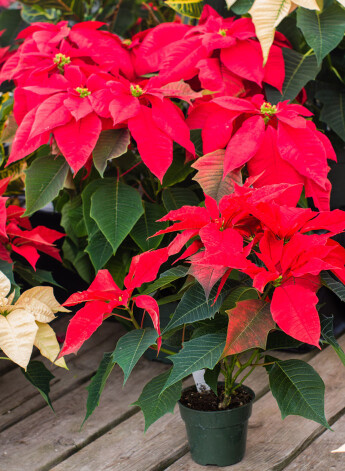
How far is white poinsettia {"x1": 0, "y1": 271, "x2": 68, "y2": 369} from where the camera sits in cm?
89

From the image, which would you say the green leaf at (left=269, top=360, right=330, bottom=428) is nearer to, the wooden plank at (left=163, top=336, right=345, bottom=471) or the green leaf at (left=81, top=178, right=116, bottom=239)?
the wooden plank at (left=163, top=336, right=345, bottom=471)

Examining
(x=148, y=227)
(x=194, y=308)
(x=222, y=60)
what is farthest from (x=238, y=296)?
(x=222, y=60)

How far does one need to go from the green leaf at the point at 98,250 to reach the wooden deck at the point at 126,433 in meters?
0.31

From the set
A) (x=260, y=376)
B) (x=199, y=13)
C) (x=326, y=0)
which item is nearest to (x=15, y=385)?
(x=260, y=376)

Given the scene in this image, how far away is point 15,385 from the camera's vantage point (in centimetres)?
136

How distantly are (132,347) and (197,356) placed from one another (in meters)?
0.09

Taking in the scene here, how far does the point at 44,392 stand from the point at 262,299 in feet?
1.29

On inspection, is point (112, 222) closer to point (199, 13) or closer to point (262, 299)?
point (262, 299)

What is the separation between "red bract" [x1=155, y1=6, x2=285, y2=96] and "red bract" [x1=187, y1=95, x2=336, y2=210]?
8 cm

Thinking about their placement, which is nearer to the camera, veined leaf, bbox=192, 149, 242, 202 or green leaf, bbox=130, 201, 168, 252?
veined leaf, bbox=192, 149, 242, 202

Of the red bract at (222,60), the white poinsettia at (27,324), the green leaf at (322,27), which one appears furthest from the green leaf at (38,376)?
the green leaf at (322,27)

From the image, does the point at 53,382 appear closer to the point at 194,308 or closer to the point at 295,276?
the point at 194,308

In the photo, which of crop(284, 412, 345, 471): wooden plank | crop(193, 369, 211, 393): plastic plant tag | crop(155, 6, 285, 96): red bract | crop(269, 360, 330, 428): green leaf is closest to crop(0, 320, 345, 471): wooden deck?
crop(284, 412, 345, 471): wooden plank

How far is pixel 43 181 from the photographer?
1061mm
